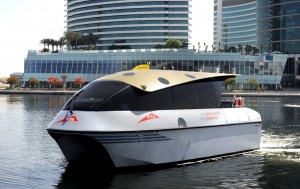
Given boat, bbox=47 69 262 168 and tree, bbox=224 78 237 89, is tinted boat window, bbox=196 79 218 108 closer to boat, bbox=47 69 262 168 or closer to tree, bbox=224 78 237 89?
boat, bbox=47 69 262 168

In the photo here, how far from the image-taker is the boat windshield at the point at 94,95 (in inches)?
679

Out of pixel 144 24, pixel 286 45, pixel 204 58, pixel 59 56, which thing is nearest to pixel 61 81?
pixel 59 56

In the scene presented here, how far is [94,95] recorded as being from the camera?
701 inches

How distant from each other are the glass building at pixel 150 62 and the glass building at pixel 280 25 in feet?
97.0

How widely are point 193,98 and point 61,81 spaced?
133 meters

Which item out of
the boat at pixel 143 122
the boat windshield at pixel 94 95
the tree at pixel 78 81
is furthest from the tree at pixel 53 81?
the boat windshield at pixel 94 95

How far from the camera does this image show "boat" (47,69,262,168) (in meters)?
16.7

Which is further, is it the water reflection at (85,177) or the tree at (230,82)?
the tree at (230,82)

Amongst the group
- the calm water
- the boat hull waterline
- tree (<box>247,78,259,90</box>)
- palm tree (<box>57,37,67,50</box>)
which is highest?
palm tree (<box>57,37,67,50</box>)

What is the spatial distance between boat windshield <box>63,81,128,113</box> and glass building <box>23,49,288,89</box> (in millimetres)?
126978

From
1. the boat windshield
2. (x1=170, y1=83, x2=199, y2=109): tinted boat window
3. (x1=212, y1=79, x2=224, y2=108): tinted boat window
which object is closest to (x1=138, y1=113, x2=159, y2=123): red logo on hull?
(x1=170, y1=83, x2=199, y2=109): tinted boat window

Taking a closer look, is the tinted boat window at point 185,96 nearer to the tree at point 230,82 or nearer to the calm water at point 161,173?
the calm water at point 161,173

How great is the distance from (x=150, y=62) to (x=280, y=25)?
6803 centimetres

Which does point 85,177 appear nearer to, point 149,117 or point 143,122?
point 143,122
